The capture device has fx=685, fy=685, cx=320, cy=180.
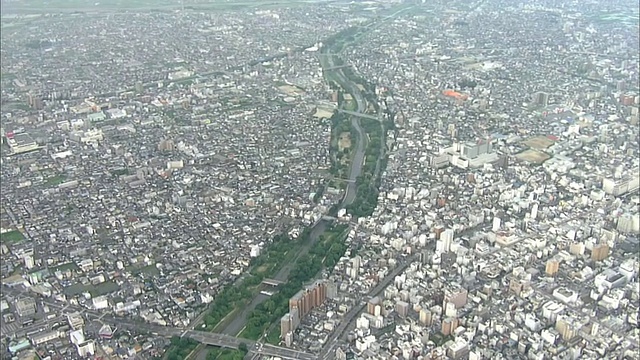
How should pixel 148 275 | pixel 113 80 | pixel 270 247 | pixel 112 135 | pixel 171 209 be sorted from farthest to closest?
pixel 113 80, pixel 112 135, pixel 171 209, pixel 270 247, pixel 148 275

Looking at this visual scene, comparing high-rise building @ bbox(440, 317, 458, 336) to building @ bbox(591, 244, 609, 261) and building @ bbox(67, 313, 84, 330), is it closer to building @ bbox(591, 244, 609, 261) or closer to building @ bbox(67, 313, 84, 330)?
building @ bbox(591, 244, 609, 261)

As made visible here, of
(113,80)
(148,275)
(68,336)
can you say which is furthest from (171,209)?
(113,80)

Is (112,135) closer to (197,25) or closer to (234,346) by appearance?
(234,346)

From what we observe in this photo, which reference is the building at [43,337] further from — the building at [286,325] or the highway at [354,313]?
the highway at [354,313]

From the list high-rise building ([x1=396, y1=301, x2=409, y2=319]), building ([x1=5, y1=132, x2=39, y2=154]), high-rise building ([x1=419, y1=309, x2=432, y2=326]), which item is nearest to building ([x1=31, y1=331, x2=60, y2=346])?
high-rise building ([x1=396, y1=301, x2=409, y2=319])

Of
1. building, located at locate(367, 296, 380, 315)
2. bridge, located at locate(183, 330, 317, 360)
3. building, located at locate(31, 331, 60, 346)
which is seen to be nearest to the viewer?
bridge, located at locate(183, 330, 317, 360)

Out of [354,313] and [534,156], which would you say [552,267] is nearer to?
[354,313]
